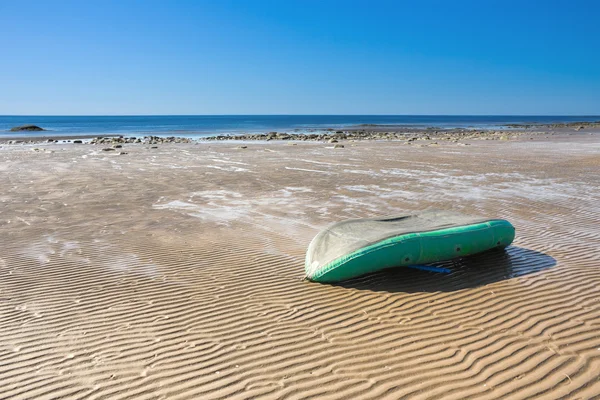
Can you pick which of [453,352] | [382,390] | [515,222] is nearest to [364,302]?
[453,352]

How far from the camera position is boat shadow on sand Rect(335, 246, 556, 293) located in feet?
19.4

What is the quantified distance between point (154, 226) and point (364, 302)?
18.3 ft

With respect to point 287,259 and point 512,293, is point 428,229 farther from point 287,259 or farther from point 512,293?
point 287,259

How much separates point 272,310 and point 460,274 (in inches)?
108

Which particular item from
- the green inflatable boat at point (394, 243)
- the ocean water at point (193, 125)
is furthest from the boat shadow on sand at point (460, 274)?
the ocean water at point (193, 125)

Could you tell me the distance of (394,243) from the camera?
5980 mm

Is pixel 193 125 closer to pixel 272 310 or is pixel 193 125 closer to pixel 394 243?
pixel 394 243

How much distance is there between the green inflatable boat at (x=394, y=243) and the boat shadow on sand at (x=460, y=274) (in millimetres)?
186

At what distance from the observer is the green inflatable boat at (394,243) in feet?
19.4

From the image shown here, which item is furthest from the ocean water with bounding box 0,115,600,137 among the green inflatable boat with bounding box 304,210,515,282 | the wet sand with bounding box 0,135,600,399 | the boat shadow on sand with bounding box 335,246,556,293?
the boat shadow on sand with bounding box 335,246,556,293

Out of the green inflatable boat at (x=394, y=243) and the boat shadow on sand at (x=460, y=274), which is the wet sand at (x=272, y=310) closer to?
the boat shadow on sand at (x=460, y=274)

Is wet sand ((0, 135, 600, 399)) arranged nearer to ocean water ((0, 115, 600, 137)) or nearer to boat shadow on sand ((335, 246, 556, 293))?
boat shadow on sand ((335, 246, 556, 293))

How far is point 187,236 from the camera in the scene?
28.5ft

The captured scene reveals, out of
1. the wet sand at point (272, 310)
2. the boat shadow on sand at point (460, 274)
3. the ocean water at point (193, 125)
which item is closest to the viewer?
the wet sand at point (272, 310)
